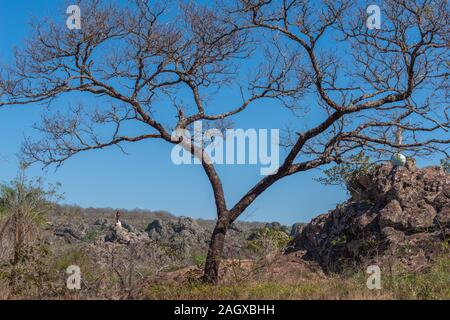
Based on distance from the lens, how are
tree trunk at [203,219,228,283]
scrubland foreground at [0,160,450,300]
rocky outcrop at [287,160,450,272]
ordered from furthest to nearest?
rocky outcrop at [287,160,450,272], tree trunk at [203,219,228,283], scrubland foreground at [0,160,450,300]

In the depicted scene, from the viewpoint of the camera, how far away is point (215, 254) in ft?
42.3

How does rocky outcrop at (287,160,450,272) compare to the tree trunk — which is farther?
rocky outcrop at (287,160,450,272)

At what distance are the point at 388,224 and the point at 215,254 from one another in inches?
191

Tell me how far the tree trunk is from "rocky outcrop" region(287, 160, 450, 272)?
287cm

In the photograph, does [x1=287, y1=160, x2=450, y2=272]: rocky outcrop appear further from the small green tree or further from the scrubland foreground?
the small green tree

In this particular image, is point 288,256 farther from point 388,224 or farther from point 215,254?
point 215,254

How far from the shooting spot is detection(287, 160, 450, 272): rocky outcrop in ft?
47.5

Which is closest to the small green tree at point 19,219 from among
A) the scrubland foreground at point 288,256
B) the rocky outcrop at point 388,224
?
the scrubland foreground at point 288,256

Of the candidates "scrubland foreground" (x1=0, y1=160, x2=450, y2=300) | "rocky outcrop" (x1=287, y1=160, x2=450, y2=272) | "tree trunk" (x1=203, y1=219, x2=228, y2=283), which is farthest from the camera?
"rocky outcrop" (x1=287, y1=160, x2=450, y2=272)

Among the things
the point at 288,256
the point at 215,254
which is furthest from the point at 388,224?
the point at 215,254

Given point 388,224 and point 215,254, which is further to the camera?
point 388,224

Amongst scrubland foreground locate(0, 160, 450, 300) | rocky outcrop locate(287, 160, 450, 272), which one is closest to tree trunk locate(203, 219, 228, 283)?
scrubland foreground locate(0, 160, 450, 300)

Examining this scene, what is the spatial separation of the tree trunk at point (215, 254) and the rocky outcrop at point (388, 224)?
9.42 feet

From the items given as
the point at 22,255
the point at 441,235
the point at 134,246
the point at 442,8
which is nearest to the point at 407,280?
the point at 441,235
